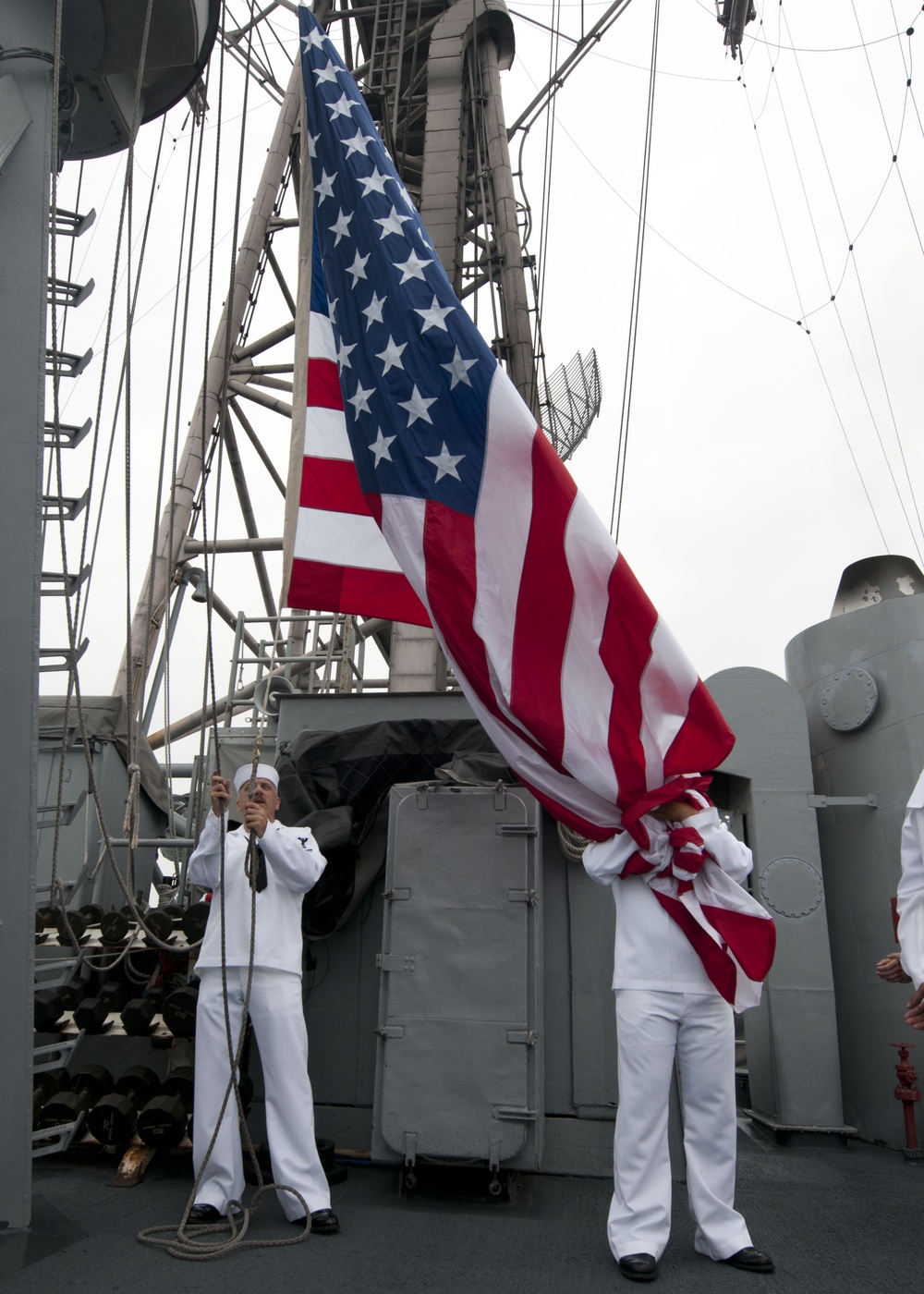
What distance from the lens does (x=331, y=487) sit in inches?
200

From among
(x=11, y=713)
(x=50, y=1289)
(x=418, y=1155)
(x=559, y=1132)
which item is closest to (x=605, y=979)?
(x=559, y=1132)

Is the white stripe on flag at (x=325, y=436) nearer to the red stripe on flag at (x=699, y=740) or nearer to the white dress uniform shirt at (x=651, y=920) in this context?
the red stripe on flag at (x=699, y=740)

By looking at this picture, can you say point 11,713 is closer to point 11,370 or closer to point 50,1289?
point 11,370

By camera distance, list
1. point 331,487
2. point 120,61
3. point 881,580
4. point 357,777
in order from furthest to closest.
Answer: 1. point 881,580
2. point 331,487
3. point 357,777
4. point 120,61

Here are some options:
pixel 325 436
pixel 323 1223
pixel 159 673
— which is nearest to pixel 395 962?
pixel 323 1223

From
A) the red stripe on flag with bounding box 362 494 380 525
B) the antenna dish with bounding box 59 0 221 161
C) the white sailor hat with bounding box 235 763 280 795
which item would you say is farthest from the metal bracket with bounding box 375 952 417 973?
the antenna dish with bounding box 59 0 221 161

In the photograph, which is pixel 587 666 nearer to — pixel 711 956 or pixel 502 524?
pixel 502 524

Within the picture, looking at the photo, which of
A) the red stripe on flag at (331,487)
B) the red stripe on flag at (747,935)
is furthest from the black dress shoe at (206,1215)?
the red stripe on flag at (331,487)

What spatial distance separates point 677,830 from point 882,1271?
1.45 meters

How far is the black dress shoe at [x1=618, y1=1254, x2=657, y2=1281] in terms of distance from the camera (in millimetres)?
2842

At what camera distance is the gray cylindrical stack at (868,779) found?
18.2 feet

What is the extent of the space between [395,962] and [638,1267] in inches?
55.2

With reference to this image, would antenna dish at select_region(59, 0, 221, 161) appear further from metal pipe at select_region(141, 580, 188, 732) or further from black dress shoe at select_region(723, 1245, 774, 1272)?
black dress shoe at select_region(723, 1245, 774, 1272)

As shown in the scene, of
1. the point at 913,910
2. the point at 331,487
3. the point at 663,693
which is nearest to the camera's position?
the point at 913,910
